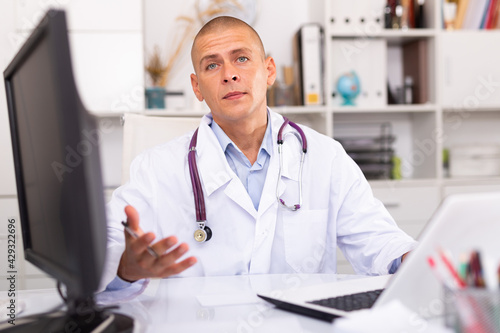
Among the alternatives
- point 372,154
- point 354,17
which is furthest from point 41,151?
point 354,17

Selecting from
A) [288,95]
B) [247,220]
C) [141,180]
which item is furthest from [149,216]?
[288,95]

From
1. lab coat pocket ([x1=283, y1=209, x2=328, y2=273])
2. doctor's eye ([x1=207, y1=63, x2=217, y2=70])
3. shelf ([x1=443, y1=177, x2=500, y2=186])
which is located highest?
doctor's eye ([x1=207, y1=63, x2=217, y2=70])

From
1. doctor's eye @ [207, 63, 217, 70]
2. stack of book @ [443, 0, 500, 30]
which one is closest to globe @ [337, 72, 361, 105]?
stack of book @ [443, 0, 500, 30]

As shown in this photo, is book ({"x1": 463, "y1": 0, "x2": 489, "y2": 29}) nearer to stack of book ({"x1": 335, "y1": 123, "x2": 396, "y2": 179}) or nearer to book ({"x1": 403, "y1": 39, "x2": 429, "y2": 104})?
book ({"x1": 403, "y1": 39, "x2": 429, "y2": 104})

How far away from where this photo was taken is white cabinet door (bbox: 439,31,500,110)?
287 cm

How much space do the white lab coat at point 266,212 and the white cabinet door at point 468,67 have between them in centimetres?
161

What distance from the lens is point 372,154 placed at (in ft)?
9.27

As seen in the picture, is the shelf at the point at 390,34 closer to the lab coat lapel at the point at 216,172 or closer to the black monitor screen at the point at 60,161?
the lab coat lapel at the point at 216,172

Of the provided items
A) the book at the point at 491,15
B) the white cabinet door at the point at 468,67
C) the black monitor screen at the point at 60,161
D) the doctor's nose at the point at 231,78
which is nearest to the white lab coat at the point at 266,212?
the doctor's nose at the point at 231,78

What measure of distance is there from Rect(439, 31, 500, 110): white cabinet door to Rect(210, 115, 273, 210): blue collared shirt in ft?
5.53

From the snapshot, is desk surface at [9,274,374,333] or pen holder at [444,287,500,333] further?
desk surface at [9,274,374,333]

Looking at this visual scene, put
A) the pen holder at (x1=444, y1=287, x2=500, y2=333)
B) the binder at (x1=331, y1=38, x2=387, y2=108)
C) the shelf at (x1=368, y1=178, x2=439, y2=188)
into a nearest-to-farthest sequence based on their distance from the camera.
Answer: the pen holder at (x1=444, y1=287, x2=500, y2=333)
the shelf at (x1=368, y1=178, x2=439, y2=188)
the binder at (x1=331, y1=38, x2=387, y2=108)

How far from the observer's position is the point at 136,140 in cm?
167

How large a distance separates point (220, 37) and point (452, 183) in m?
1.80
